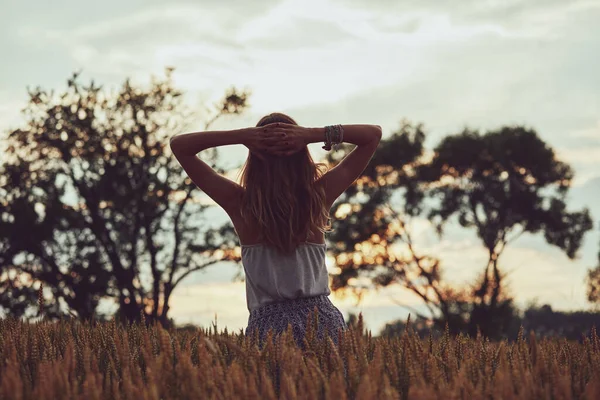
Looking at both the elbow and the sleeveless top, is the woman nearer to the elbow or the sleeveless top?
the sleeveless top

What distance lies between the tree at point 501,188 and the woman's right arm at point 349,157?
2841 cm

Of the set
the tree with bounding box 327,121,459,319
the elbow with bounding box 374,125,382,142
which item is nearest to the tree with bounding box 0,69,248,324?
the tree with bounding box 327,121,459,319

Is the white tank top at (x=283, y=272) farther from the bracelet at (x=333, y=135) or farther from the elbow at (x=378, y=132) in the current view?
the elbow at (x=378, y=132)

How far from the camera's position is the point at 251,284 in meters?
5.07

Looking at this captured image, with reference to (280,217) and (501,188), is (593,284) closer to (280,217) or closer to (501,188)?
(501,188)

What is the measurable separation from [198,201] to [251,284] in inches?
966

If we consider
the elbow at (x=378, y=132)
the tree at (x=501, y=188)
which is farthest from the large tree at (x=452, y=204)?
the elbow at (x=378, y=132)

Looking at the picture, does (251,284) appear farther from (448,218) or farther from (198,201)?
(448,218)

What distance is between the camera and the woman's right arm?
17.0ft

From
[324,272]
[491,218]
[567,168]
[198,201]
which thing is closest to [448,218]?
[491,218]

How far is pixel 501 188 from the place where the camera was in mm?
33906

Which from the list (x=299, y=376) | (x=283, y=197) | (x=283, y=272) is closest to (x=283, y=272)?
(x=283, y=272)

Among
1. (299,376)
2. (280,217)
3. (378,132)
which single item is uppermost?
(378,132)

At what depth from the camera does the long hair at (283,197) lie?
486 centimetres
